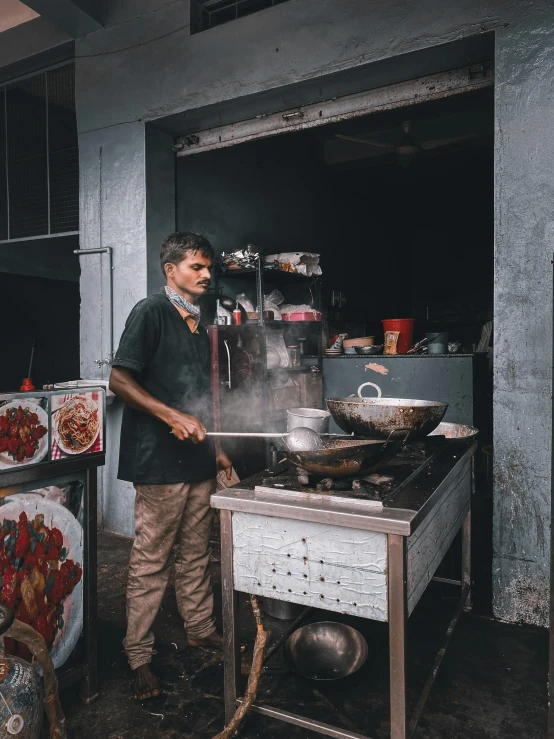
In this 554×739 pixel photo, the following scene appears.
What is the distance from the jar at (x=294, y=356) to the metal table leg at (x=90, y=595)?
3.67 metres

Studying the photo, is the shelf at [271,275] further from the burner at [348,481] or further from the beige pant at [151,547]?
the burner at [348,481]

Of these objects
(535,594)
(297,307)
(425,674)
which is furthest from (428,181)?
(425,674)

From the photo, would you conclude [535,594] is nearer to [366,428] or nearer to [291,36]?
[366,428]

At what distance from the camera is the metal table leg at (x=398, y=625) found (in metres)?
1.71

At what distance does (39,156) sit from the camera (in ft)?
20.4

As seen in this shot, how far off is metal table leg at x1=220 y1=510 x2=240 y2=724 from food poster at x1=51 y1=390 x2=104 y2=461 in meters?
0.79

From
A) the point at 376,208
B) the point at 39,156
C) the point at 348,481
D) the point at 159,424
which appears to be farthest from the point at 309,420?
the point at 376,208

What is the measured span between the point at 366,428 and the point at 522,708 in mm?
1561

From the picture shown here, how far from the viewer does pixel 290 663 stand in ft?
8.75

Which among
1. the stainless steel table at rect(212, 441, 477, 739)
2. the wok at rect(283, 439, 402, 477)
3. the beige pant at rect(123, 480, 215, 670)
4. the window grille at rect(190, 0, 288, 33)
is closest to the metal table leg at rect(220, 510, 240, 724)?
the stainless steel table at rect(212, 441, 477, 739)

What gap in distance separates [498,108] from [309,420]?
2.36 m

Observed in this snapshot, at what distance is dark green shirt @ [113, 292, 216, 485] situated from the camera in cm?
262

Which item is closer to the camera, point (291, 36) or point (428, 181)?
point (291, 36)

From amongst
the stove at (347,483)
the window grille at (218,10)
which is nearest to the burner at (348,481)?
the stove at (347,483)
